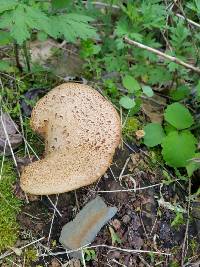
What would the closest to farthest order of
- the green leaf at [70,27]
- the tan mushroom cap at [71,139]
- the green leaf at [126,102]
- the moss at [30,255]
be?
the tan mushroom cap at [71,139] < the moss at [30,255] < the green leaf at [70,27] < the green leaf at [126,102]

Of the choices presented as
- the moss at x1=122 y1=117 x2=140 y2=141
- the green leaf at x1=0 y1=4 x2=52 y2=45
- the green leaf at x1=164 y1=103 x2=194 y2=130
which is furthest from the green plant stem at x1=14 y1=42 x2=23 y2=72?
the green leaf at x1=164 y1=103 x2=194 y2=130

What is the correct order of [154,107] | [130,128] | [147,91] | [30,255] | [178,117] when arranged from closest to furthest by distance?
[30,255] → [178,117] → [130,128] → [147,91] → [154,107]

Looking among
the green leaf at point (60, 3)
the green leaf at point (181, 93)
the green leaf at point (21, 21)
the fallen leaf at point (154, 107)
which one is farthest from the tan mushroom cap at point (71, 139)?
the green leaf at point (181, 93)

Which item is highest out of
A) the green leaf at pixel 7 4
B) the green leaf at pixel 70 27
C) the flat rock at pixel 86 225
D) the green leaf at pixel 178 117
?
the green leaf at pixel 7 4

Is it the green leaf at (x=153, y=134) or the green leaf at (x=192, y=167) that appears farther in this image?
the green leaf at (x=153, y=134)

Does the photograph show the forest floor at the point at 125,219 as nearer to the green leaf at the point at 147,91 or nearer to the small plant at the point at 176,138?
the small plant at the point at 176,138

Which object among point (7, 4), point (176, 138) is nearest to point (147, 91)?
point (176, 138)

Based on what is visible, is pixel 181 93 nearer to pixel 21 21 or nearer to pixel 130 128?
pixel 130 128
